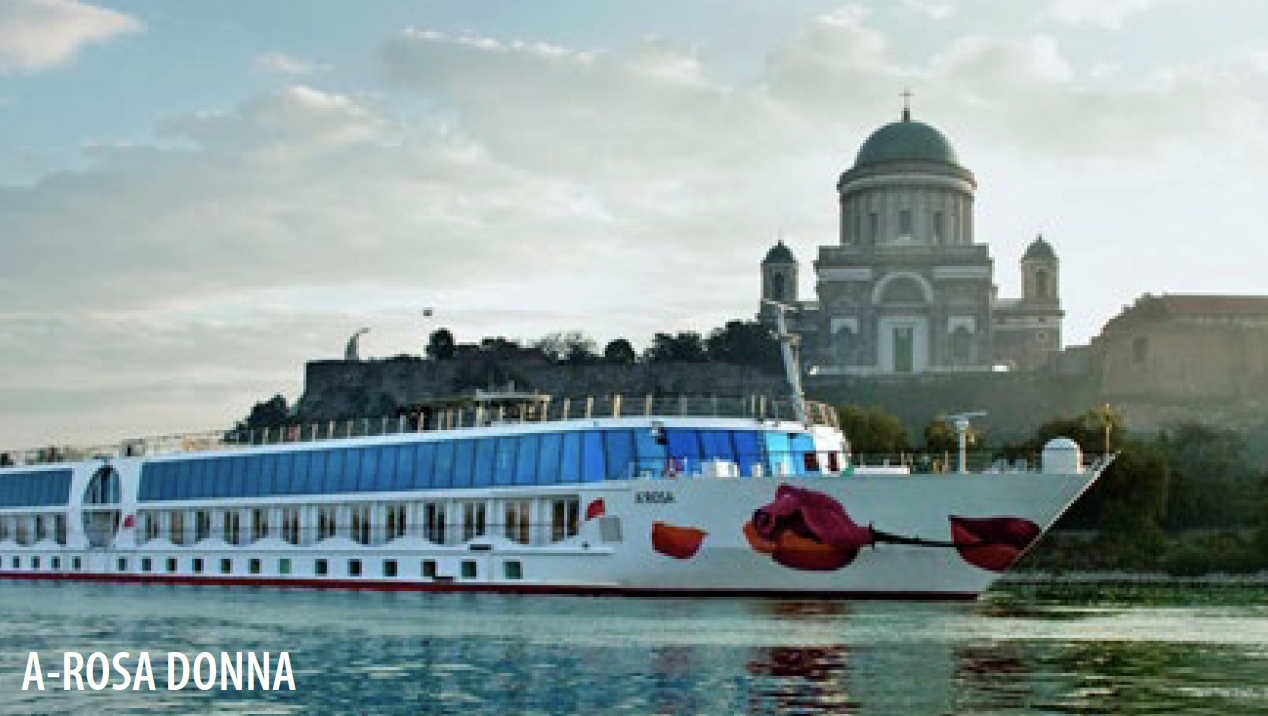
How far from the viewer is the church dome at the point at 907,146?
137875 mm

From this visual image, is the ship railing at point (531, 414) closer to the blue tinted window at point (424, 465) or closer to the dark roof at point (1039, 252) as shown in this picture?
the blue tinted window at point (424, 465)

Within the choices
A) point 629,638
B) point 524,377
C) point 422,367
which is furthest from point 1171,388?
point 629,638

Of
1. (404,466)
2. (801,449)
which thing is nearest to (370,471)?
(404,466)

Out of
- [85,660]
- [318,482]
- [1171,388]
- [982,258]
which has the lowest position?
[85,660]

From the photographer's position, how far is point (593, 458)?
3969cm

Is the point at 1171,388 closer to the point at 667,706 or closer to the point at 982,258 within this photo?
the point at 982,258

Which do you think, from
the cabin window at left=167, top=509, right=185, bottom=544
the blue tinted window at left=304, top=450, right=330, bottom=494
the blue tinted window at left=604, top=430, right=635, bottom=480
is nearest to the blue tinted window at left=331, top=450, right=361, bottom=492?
the blue tinted window at left=304, top=450, right=330, bottom=494

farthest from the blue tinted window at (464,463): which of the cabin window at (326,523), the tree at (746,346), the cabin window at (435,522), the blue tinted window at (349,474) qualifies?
the tree at (746,346)

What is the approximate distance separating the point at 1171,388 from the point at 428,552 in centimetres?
9602

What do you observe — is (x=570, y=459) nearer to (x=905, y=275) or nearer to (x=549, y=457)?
(x=549, y=457)

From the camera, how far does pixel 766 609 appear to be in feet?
114

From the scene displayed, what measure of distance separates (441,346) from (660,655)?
4709 inches

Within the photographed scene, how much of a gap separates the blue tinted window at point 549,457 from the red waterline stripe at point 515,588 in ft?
8.85

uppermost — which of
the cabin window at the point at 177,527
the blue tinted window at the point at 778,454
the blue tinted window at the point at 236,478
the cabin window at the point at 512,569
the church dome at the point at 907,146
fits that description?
the church dome at the point at 907,146
